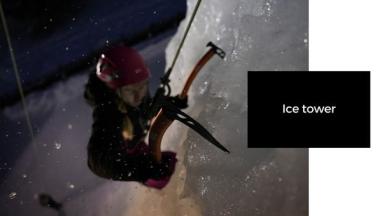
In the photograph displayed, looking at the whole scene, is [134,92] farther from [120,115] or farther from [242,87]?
[242,87]

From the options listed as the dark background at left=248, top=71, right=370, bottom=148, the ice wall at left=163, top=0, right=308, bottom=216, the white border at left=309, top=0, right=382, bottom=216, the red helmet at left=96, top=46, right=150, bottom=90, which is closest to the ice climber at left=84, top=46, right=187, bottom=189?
the red helmet at left=96, top=46, right=150, bottom=90

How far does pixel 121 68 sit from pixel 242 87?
497 mm

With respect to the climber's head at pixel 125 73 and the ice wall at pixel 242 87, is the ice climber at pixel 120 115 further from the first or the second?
the ice wall at pixel 242 87

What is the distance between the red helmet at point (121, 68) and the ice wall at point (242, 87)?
159 millimetres

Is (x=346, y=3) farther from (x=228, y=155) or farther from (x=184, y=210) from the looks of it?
(x=184, y=210)

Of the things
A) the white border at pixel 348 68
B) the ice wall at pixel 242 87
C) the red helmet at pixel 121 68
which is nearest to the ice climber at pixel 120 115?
the red helmet at pixel 121 68

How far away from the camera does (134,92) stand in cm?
138

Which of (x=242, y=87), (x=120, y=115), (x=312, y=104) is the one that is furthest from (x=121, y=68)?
(x=312, y=104)

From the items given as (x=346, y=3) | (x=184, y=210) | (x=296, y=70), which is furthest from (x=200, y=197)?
(x=346, y=3)

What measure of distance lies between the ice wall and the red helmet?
0.52 ft

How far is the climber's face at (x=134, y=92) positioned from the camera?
1354 mm

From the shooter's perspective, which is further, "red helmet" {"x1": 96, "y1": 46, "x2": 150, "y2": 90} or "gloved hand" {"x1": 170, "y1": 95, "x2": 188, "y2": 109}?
"gloved hand" {"x1": 170, "y1": 95, "x2": 188, "y2": 109}

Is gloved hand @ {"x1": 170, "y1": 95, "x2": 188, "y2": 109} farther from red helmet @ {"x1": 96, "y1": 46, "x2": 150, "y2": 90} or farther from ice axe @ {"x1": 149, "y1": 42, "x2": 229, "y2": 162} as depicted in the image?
red helmet @ {"x1": 96, "y1": 46, "x2": 150, "y2": 90}

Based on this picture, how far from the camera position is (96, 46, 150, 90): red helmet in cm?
132
